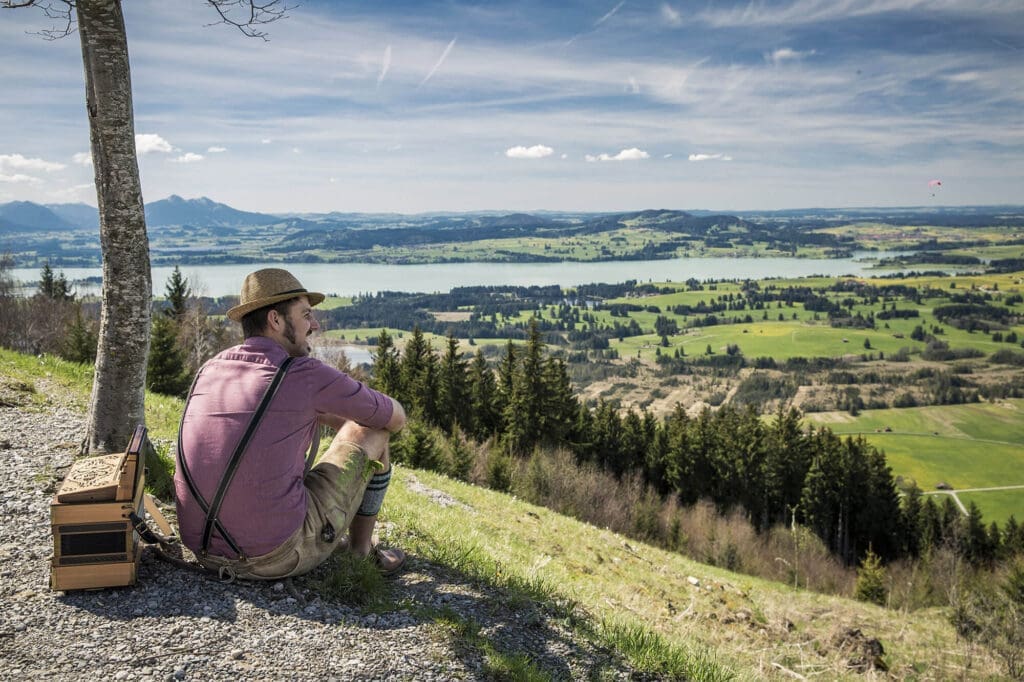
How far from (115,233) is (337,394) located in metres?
4.05

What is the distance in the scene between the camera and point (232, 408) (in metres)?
4.75

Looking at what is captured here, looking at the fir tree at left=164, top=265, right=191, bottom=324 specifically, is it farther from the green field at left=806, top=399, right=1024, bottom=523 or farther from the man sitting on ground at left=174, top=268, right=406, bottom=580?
the green field at left=806, top=399, right=1024, bottom=523

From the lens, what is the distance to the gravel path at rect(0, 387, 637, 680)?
4273 millimetres

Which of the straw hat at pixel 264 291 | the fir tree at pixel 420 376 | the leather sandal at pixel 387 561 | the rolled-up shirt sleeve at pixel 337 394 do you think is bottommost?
the fir tree at pixel 420 376

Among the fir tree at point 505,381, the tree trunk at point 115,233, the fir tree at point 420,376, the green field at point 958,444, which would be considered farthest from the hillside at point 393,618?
the green field at point 958,444

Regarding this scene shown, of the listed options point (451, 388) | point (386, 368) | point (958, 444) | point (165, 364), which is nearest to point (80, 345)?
point (165, 364)

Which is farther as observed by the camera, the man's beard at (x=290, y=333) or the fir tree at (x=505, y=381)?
the fir tree at (x=505, y=381)

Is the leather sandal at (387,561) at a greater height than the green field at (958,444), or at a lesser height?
greater

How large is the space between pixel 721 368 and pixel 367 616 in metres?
170

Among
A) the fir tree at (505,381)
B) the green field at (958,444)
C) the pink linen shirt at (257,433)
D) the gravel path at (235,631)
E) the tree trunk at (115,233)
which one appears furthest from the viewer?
the green field at (958,444)

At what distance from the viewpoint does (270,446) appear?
477 cm

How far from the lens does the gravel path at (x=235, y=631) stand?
4273mm

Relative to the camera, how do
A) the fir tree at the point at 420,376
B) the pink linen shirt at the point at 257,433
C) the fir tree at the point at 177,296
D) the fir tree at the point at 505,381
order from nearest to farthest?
the pink linen shirt at the point at 257,433, the fir tree at the point at 177,296, the fir tree at the point at 420,376, the fir tree at the point at 505,381

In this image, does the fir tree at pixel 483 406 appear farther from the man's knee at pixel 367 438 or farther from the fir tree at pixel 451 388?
the man's knee at pixel 367 438
